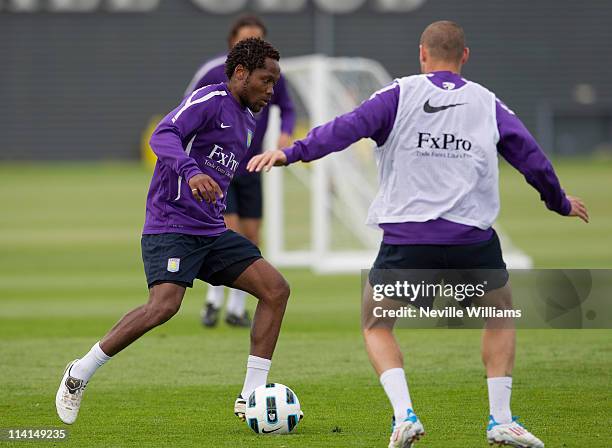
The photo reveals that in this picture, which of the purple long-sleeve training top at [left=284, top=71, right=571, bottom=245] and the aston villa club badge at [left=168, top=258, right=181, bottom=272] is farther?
the aston villa club badge at [left=168, top=258, right=181, bottom=272]

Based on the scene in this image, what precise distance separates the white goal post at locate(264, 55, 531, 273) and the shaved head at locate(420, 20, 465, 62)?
9.37 m

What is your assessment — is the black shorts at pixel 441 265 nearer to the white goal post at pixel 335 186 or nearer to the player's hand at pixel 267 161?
the player's hand at pixel 267 161

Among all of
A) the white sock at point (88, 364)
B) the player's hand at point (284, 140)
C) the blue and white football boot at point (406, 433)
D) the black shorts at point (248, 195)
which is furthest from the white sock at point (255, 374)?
the black shorts at point (248, 195)

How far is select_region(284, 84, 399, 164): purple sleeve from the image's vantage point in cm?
579

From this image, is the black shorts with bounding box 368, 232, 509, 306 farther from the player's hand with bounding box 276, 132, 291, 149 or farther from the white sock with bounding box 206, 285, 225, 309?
the white sock with bounding box 206, 285, 225, 309

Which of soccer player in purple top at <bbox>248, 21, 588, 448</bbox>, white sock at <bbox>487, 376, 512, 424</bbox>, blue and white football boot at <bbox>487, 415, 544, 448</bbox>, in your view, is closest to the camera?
blue and white football boot at <bbox>487, 415, 544, 448</bbox>

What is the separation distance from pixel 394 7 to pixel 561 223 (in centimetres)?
2537

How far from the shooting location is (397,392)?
568 cm

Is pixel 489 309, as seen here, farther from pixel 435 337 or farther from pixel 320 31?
pixel 320 31

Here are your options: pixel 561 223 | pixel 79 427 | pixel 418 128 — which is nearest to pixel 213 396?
pixel 79 427

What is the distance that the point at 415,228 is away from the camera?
5.86m
